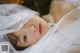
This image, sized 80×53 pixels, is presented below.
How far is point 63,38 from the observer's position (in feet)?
2.17

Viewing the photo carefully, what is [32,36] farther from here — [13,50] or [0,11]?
[0,11]

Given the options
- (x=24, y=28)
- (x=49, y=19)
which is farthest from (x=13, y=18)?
(x=49, y=19)

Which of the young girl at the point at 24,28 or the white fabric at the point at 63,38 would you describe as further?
the young girl at the point at 24,28

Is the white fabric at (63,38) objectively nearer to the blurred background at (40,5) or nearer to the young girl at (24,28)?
the young girl at (24,28)

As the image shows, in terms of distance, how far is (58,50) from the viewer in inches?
25.5

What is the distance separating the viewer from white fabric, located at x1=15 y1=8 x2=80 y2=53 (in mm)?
643

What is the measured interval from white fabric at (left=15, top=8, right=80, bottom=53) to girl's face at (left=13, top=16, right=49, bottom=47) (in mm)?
43

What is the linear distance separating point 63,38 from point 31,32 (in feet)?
0.57

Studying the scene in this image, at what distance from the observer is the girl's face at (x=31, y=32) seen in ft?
2.49

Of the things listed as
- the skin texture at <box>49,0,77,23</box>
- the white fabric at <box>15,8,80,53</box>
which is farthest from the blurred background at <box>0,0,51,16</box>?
the white fabric at <box>15,8,80,53</box>

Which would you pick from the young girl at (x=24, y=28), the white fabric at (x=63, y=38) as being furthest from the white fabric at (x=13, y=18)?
the white fabric at (x=63, y=38)

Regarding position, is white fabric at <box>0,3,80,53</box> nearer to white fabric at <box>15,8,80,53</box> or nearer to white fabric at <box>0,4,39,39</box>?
white fabric at <box>15,8,80,53</box>

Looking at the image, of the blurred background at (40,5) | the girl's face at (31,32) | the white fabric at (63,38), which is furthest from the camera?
the blurred background at (40,5)

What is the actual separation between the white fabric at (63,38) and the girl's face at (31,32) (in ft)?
0.14
